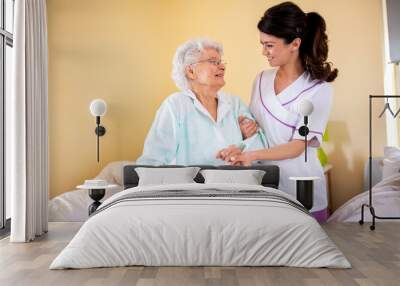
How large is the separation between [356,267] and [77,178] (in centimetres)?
371

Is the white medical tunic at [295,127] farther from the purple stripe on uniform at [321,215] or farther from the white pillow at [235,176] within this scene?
the white pillow at [235,176]

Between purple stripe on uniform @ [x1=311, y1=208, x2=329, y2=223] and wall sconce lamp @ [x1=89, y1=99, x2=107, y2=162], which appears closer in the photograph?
purple stripe on uniform @ [x1=311, y1=208, x2=329, y2=223]

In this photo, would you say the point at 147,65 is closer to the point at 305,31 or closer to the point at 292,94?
the point at 292,94

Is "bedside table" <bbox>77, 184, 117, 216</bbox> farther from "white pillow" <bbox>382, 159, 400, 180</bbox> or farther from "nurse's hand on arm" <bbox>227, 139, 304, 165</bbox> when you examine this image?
"white pillow" <bbox>382, 159, 400, 180</bbox>

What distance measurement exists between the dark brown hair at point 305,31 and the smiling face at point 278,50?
0.05 metres

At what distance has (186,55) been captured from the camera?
6.85m

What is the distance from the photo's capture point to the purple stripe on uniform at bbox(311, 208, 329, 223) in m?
6.68

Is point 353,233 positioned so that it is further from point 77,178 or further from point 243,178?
point 77,178

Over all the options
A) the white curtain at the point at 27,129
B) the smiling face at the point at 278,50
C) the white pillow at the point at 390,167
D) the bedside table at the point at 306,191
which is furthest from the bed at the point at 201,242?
the smiling face at the point at 278,50

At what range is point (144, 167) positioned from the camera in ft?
21.7

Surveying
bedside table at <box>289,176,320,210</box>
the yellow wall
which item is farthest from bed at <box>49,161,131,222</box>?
bedside table at <box>289,176,320,210</box>

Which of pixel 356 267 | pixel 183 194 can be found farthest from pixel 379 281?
pixel 183 194

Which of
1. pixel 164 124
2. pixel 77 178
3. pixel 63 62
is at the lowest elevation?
pixel 77 178

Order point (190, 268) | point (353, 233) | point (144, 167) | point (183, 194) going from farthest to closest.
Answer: point (144, 167), point (353, 233), point (183, 194), point (190, 268)
